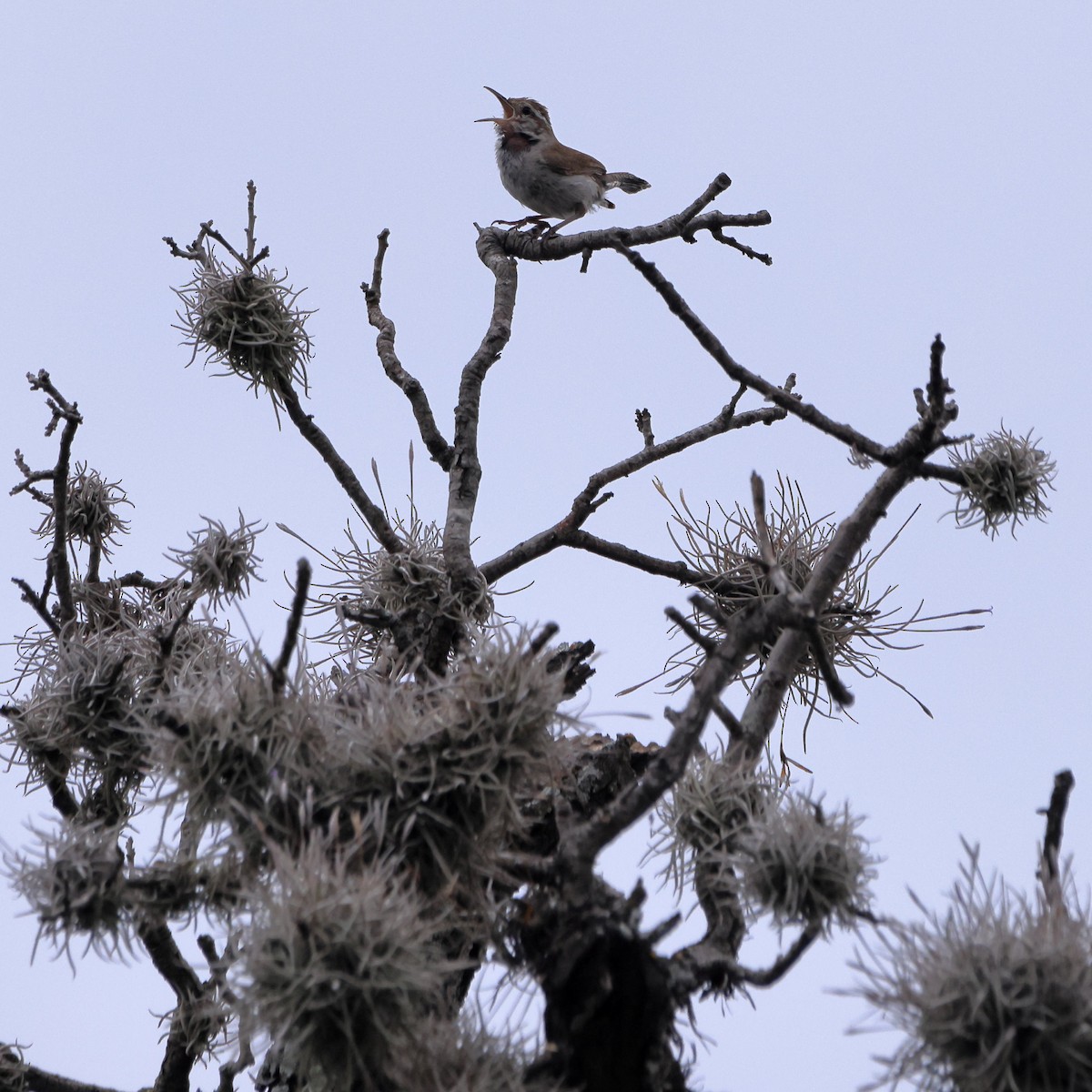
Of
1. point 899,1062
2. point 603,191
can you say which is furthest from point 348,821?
point 603,191

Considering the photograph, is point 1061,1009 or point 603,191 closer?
point 1061,1009

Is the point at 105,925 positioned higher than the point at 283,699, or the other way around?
the point at 283,699

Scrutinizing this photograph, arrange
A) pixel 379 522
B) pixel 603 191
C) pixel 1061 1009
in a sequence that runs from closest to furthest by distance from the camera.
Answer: pixel 1061 1009 → pixel 379 522 → pixel 603 191

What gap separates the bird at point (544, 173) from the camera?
5781 mm

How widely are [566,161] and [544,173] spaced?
0.12 m

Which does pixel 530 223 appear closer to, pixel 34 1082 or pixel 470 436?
pixel 470 436

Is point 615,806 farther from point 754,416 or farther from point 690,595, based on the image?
point 754,416

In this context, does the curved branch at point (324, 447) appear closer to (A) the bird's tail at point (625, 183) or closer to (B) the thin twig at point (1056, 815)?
(B) the thin twig at point (1056, 815)

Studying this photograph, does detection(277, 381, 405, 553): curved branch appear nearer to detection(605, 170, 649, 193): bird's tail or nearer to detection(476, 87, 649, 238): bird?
detection(476, 87, 649, 238): bird

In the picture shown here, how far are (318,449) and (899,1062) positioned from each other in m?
2.47

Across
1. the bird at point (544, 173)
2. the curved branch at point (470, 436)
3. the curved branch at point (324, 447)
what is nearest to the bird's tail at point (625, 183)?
the bird at point (544, 173)

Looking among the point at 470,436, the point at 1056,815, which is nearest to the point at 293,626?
the point at 1056,815

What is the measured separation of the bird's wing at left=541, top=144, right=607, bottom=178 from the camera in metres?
5.79

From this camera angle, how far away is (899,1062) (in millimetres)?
1854
